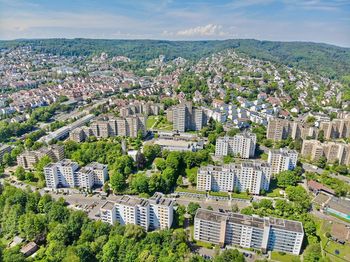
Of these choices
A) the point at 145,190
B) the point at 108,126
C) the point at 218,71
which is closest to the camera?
the point at 145,190

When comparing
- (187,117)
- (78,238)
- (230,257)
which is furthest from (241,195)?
(187,117)

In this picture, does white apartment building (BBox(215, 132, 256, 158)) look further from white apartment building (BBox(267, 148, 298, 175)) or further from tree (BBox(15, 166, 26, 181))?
tree (BBox(15, 166, 26, 181))

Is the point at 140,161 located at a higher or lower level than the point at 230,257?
higher

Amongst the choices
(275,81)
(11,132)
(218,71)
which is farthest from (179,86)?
(11,132)

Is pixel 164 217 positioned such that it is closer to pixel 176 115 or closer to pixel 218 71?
pixel 176 115

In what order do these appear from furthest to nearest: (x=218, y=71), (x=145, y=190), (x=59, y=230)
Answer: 1. (x=218, y=71)
2. (x=145, y=190)
3. (x=59, y=230)

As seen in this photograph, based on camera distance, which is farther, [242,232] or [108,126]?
[108,126]

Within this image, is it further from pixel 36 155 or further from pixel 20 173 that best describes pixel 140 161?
pixel 20 173
